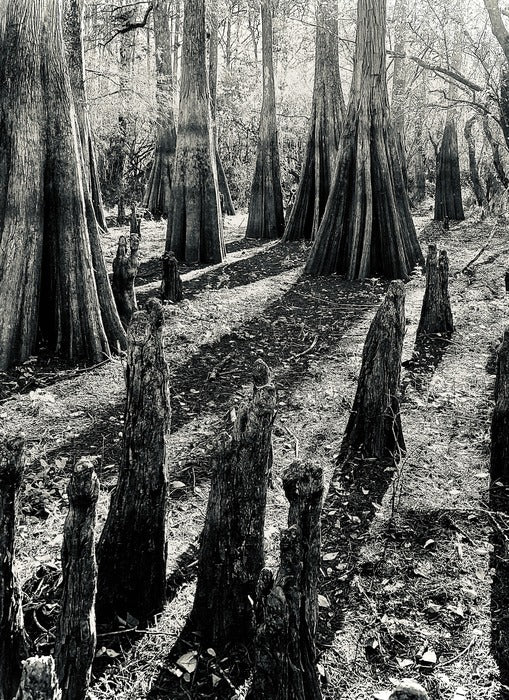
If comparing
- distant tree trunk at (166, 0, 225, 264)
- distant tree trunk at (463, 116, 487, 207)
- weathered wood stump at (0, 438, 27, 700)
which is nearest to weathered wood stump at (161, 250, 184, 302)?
distant tree trunk at (166, 0, 225, 264)

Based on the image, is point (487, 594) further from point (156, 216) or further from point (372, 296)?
point (156, 216)

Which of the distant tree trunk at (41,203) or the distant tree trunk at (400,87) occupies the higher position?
the distant tree trunk at (400,87)

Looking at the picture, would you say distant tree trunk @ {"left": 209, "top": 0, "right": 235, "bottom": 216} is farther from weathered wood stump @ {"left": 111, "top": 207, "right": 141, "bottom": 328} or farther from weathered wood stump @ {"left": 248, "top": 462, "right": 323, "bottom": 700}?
weathered wood stump @ {"left": 248, "top": 462, "right": 323, "bottom": 700}

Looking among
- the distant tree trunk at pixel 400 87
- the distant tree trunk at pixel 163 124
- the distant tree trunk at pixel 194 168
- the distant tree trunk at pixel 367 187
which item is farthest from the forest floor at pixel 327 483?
the distant tree trunk at pixel 400 87

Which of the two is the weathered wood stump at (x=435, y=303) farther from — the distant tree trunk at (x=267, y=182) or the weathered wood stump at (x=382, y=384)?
the distant tree trunk at (x=267, y=182)

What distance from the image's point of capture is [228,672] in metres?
2.93

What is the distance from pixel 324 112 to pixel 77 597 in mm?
12821

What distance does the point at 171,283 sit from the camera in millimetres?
8562

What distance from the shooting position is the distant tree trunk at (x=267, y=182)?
49.8ft

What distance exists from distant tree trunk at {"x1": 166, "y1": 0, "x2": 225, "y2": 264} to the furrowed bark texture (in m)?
7.52

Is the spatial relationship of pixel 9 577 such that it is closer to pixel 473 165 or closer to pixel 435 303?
pixel 435 303

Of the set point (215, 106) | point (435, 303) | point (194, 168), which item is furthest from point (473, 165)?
point (435, 303)

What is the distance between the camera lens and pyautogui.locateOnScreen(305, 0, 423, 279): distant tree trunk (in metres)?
10.3

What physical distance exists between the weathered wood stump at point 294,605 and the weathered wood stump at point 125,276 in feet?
17.1
